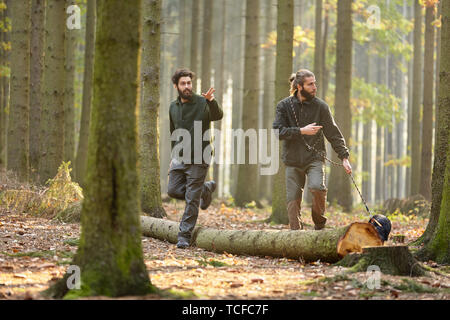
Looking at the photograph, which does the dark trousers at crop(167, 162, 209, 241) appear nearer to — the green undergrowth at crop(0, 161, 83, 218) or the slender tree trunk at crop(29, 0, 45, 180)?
the green undergrowth at crop(0, 161, 83, 218)

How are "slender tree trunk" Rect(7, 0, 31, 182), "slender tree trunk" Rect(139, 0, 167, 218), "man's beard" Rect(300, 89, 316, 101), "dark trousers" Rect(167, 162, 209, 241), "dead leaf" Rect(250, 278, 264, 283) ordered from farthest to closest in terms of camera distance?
"slender tree trunk" Rect(7, 0, 31, 182), "slender tree trunk" Rect(139, 0, 167, 218), "man's beard" Rect(300, 89, 316, 101), "dark trousers" Rect(167, 162, 209, 241), "dead leaf" Rect(250, 278, 264, 283)

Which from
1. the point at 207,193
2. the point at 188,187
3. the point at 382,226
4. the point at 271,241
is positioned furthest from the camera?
the point at 207,193

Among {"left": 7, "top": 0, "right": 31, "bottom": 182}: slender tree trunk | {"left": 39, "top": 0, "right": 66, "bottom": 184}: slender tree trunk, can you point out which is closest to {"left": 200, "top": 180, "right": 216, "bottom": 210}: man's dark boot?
{"left": 39, "top": 0, "right": 66, "bottom": 184}: slender tree trunk

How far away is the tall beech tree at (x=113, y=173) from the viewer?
449 cm

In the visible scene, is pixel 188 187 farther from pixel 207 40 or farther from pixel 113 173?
pixel 207 40

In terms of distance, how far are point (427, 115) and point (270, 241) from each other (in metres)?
11.6

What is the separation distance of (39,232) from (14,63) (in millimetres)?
5850

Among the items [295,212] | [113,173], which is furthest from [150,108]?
[113,173]

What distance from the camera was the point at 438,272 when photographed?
6.12 m

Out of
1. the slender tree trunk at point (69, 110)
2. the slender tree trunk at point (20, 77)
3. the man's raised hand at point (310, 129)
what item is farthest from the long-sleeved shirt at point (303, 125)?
the slender tree trunk at point (69, 110)

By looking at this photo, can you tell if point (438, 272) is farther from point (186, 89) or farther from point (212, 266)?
point (186, 89)

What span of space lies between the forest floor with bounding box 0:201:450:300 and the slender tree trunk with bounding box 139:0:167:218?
2429mm

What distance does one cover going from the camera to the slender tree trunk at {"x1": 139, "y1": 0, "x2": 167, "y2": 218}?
10.8 meters

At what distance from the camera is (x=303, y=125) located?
807 centimetres
